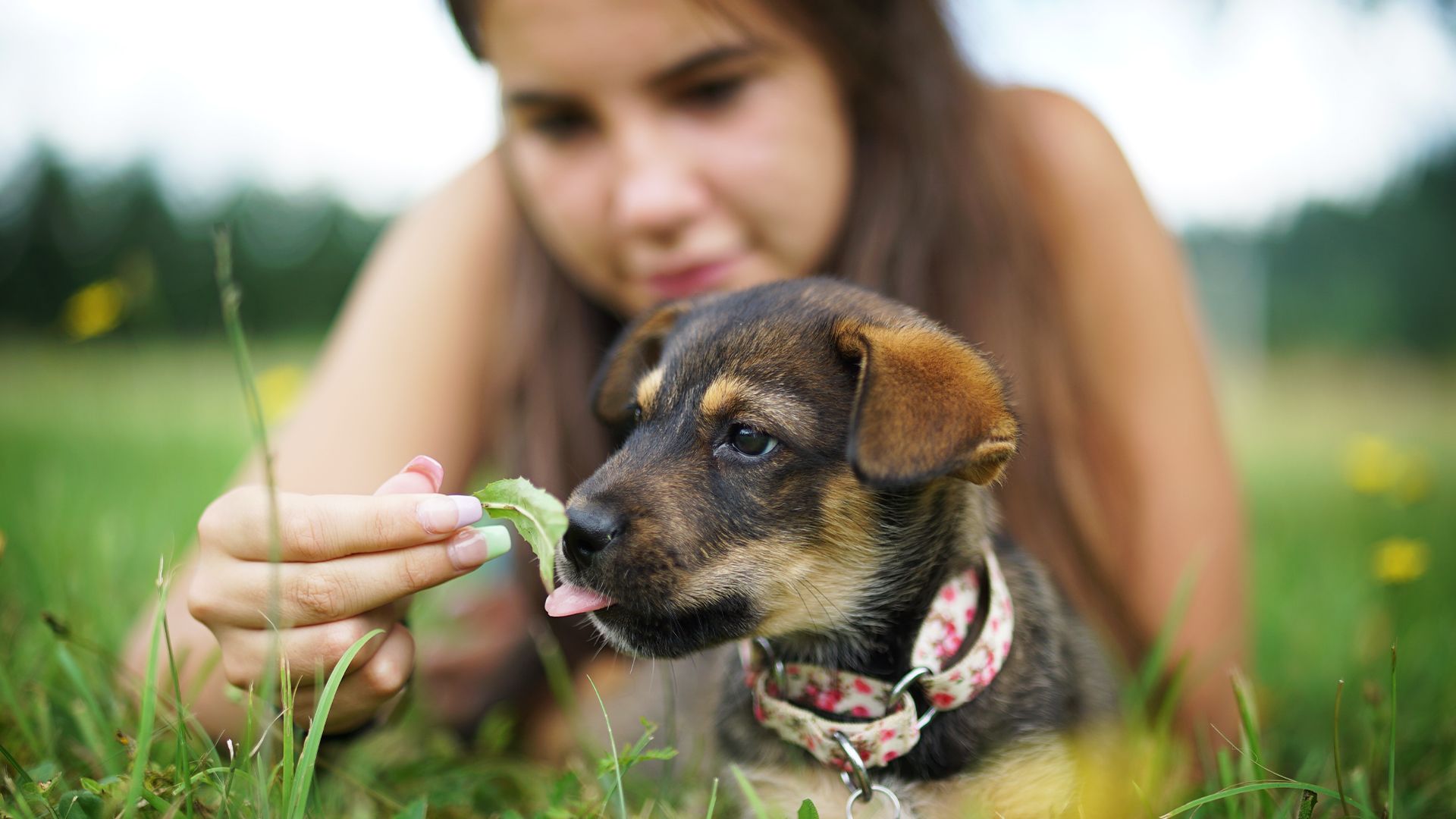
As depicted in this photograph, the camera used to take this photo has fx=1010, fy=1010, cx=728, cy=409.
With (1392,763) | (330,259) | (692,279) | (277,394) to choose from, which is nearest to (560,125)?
→ (692,279)

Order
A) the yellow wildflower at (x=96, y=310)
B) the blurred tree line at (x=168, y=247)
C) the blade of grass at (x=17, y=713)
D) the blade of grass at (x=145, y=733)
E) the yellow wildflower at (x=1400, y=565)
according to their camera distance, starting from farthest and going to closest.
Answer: the blurred tree line at (x=168, y=247)
the yellow wildflower at (x=96, y=310)
the yellow wildflower at (x=1400, y=565)
the blade of grass at (x=17, y=713)
the blade of grass at (x=145, y=733)

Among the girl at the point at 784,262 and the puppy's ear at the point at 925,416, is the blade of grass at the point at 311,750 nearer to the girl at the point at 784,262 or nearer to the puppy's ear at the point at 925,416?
the girl at the point at 784,262

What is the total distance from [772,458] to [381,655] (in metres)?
0.98

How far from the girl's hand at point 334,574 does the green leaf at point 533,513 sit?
0.21ft

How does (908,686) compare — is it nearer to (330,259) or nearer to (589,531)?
(589,531)

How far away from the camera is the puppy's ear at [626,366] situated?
2834 mm

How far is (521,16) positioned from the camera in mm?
3238

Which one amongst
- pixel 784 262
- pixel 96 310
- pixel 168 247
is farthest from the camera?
pixel 168 247

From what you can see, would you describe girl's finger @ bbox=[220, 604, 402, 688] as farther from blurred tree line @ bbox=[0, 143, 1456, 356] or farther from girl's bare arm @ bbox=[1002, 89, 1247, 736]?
blurred tree line @ bbox=[0, 143, 1456, 356]

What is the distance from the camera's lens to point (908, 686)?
7.72 ft

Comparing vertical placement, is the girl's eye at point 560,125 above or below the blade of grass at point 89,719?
above

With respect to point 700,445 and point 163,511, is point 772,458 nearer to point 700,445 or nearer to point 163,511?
point 700,445

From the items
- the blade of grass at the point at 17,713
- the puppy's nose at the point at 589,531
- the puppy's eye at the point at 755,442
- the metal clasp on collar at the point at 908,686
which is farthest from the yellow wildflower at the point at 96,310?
the metal clasp on collar at the point at 908,686

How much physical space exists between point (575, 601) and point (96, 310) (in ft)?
10.9
